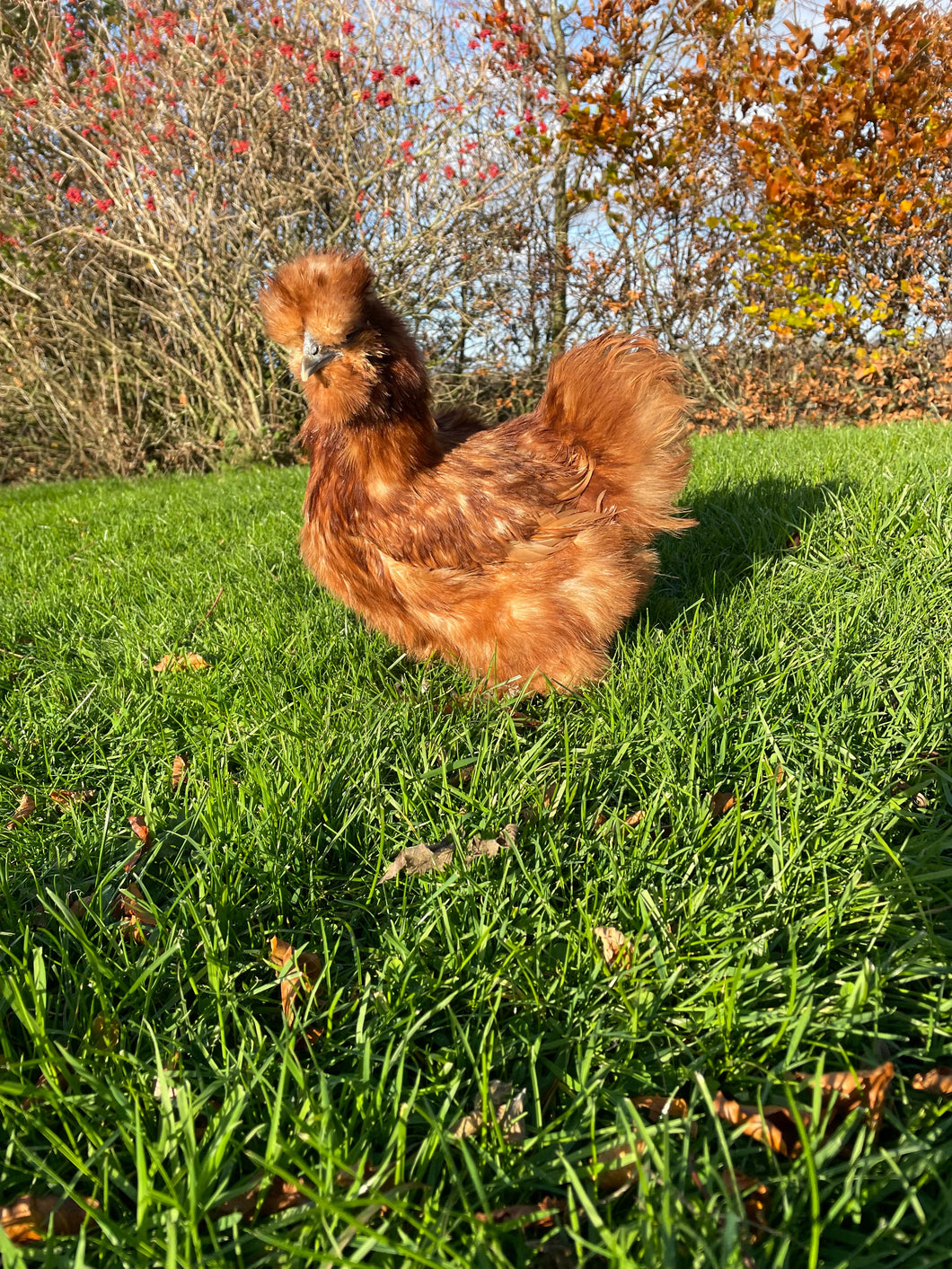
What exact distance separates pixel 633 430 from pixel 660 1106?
2455 mm

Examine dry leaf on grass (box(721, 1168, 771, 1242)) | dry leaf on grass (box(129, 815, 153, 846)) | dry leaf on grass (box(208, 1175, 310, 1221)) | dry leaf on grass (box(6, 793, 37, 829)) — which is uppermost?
dry leaf on grass (box(721, 1168, 771, 1242))

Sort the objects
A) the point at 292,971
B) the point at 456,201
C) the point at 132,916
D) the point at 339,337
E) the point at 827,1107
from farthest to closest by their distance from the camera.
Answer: the point at 456,201, the point at 339,337, the point at 132,916, the point at 292,971, the point at 827,1107

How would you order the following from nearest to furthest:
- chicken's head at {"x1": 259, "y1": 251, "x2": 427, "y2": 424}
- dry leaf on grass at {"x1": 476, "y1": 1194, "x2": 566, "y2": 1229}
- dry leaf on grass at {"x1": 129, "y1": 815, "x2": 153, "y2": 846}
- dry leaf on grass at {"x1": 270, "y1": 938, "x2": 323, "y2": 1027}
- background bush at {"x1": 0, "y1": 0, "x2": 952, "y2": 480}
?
dry leaf on grass at {"x1": 476, "y1": 1194, "x2": 566, "y2": 1229} < dry leaf on grass at {"x1": 270, "y1": 938, "x2": 323, "y2": 1027} < dry leaf on grass at {"x1": 129, "y1": 815, "x2": 153, "y2": 846} < chicken's head at {"x1": 259, "y1": 251, "x2": 427, "y2": 424} < background bush at {"x1": 0, "y1": 0, "x2": 952, "y2": 480}

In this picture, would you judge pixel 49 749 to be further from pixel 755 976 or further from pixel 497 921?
pixel 755 976

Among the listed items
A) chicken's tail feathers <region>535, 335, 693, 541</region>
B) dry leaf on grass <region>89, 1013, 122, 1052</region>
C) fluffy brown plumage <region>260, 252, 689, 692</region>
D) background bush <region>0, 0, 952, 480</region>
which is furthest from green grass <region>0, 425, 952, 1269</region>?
background bush <region>0, 0, 952, 480</region>

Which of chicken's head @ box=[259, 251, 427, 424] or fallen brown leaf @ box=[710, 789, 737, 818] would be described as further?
chicken's head @ box=[259, 251, 427, 424]

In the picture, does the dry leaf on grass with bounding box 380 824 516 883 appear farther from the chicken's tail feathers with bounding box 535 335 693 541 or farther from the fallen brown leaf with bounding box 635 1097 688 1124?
the chicken's tail feathers with bounding box 535 335 693 541

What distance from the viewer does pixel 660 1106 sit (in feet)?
4.38

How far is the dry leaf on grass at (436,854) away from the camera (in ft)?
6.18

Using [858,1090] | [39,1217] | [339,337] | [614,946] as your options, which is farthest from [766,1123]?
[339,337]

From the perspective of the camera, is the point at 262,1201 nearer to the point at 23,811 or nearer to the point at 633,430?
the point at 23,811

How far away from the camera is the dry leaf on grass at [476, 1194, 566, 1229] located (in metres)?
1.10

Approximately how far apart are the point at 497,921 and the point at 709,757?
0.94 metres

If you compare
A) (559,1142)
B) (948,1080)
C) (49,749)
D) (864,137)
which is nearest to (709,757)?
(948,1080)
